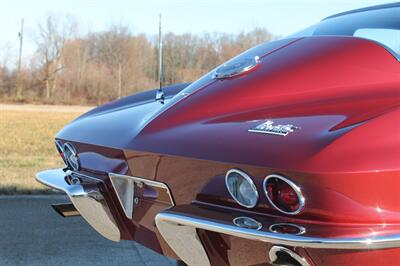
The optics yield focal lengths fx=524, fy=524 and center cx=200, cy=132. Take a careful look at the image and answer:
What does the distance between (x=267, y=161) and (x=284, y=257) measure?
1.10 feet

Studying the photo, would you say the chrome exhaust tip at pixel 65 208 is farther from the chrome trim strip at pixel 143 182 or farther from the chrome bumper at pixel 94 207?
the chrome trim strip at pixel 143 182

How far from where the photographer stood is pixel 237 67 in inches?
96.7

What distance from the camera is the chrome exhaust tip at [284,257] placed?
172cm

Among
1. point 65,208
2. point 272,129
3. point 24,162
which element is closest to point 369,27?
point 272,129

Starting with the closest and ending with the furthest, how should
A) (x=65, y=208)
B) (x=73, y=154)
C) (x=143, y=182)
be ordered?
(x=143, y=182)
(x=73, y=154)
(x=65, y=208)

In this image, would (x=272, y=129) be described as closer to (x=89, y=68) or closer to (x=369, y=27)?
(x=369, y=27)

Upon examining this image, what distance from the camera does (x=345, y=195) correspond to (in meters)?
1.64

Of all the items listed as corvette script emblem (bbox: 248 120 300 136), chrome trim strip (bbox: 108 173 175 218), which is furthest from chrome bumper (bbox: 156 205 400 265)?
corvette script emblem (bbox: 248 120 300 136)

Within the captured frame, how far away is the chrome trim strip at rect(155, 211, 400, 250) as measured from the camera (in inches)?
62.4

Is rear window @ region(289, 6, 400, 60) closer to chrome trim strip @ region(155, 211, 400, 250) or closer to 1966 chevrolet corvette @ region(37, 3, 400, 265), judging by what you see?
1966 chevrolet corvette @ region(37, 3, 400, 265)

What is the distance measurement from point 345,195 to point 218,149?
1.63 ft

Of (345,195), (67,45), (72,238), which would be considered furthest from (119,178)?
(67,45)

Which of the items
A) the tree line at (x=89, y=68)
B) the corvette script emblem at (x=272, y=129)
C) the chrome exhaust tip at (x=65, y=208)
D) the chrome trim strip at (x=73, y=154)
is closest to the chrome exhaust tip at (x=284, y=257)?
the corvette script emblem at (x=272, y=129)

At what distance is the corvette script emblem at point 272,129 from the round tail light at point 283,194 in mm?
179
